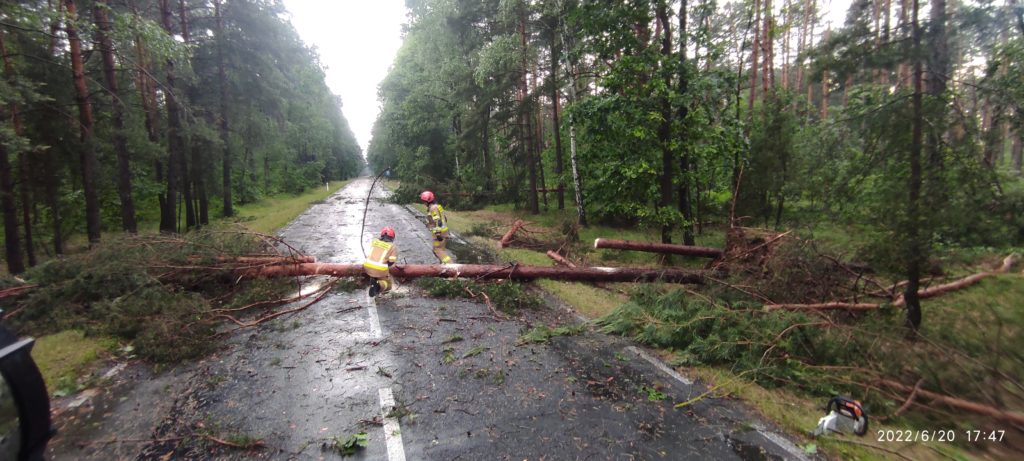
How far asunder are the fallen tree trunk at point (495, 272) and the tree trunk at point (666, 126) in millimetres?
2413

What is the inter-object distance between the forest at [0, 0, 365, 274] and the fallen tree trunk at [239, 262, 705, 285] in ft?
17.3

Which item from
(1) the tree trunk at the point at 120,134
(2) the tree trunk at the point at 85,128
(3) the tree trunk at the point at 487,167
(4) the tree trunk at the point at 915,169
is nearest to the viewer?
(4) the tree trunk at the point at 915,169

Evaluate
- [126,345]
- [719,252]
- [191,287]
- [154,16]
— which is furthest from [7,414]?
[154,16]

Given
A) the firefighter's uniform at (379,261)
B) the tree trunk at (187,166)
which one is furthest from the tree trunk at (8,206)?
the firefighter's uniform at (379,261)

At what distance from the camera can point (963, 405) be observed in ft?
12.2

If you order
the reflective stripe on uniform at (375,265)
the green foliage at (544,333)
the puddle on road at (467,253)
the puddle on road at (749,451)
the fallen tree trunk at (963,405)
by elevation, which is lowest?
the puddle on road at (749,451)

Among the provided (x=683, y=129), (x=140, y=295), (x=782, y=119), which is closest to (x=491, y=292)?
(x=140, y=295)

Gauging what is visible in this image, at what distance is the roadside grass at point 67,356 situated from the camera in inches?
187

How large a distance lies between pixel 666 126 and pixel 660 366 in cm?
647

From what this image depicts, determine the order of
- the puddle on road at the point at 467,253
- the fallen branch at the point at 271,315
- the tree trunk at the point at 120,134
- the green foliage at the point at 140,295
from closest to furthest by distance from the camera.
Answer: the green foliage at the point at 140,295, the fallen branch at the point at 271,315, the puddle on road at the point at 467,253, the tree trunk at the point at 120,134

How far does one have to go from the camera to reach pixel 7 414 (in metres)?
1.92

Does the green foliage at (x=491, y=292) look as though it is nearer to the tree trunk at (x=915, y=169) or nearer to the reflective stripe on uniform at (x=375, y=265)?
the reflective stripe on uniform at (x=375, y=265)

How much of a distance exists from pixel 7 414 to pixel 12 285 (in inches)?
276

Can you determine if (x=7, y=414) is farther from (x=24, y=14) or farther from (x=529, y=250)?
(x=529, y=250)
